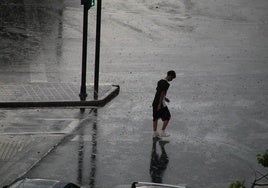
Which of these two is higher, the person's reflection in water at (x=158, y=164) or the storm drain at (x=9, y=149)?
the storm drain at (x=9, y=149)

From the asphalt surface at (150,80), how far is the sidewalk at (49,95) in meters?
0.32

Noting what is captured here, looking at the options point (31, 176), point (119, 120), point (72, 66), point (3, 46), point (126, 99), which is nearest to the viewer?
point (31, 176)

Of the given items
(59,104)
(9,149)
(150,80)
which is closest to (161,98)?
(59,104)

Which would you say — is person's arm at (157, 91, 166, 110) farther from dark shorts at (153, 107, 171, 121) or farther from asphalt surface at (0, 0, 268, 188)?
asphalt surface at (0, 0, 268, 188)

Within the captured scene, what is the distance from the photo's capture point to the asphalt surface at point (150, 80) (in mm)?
16047

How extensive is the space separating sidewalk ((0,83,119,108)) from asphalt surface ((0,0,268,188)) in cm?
32

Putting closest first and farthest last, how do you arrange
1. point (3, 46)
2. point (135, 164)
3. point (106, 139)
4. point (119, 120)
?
point (135, 164), point (106, 139), point (119, 120), point (3, 46)

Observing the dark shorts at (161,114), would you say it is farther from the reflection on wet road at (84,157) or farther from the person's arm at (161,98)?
the reflection on wet road at (84,157)

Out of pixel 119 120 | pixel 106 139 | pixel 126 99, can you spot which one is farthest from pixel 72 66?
pixel 106 139

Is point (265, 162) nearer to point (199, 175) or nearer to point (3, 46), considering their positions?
point (199, 175)

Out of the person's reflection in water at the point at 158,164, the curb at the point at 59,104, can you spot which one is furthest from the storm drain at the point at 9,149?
the person's reflection in water at the point at 158,164

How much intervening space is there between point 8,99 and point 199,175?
677 centimetres

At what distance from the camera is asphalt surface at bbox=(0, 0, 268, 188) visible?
16047 millimetres

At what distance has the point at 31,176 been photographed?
1491 cm
